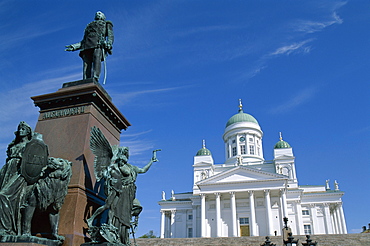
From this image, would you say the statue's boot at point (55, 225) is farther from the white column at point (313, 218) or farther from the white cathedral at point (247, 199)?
the white column at point (313, 218)

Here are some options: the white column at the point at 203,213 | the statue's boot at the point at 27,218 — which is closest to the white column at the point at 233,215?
the white column at the point at 203,213

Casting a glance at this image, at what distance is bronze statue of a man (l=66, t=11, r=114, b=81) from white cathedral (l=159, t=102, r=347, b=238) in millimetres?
42769

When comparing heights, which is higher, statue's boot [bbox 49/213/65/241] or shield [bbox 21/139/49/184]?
shield [bbox 21/139/49/184]

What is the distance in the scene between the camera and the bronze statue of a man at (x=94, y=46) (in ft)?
21.7

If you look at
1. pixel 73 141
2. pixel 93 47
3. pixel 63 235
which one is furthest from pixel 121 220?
pixel 93 47

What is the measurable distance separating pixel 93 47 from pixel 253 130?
192ft

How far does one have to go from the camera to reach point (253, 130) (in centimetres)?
6272

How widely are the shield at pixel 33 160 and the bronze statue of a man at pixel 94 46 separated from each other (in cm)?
235

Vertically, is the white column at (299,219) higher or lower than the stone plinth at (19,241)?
higher

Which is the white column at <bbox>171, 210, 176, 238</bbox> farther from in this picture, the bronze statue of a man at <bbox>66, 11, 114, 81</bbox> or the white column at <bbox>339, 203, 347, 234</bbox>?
the bronze statue of a man at <bbox>66, 11, 114, 81</bbox>

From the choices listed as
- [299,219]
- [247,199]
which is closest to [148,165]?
[247,199]

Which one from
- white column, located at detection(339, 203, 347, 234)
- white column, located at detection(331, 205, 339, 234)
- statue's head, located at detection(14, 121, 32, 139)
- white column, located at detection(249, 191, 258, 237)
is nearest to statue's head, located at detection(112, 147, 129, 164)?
statue's head, located at detection(14, 121, 32, 139)

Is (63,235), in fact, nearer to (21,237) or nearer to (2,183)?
(21,237)

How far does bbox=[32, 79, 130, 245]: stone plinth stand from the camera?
4.91m
